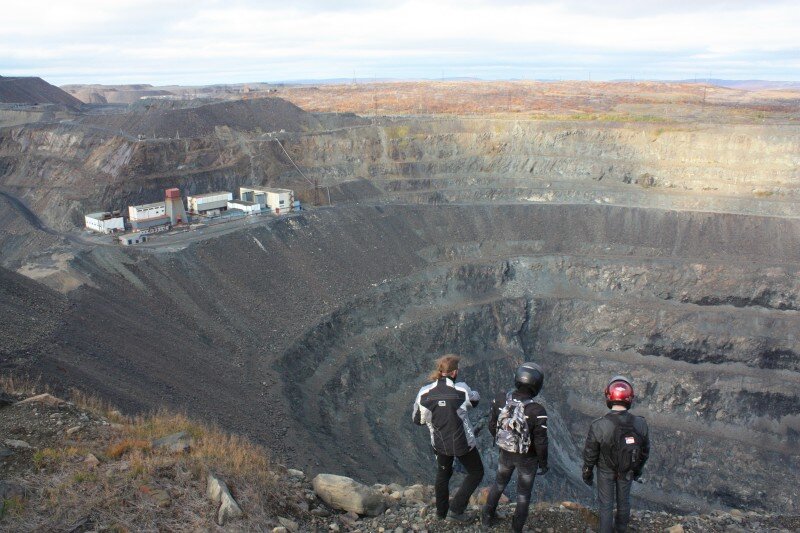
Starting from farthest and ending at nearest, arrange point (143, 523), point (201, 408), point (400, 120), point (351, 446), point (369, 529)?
point (400, 120) < point (351, 446) < point (201, 408) < point (369, 529) < point (143, 523)

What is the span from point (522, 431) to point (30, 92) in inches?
4173

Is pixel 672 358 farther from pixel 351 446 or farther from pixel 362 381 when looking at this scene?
pixel 351 446

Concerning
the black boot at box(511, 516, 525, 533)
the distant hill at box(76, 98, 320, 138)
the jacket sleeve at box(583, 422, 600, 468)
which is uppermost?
the distant hill at box(76, 98, 320, 138)

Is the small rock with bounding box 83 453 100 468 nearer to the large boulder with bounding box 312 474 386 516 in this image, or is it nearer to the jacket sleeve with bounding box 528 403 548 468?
the large boulder with bounding box 312 474 386 516

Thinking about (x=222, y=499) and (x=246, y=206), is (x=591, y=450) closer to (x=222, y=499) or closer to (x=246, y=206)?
(x=222, y=499)

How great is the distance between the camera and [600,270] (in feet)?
133

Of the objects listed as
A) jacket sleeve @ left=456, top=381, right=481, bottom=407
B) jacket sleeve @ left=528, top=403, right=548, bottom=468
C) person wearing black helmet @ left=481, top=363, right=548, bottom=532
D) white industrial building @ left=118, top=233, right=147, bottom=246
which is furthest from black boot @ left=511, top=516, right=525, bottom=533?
white industrial building @ left=118, top=233, right=147, bottom=246

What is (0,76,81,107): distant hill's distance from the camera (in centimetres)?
8811

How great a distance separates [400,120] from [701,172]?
30073mm

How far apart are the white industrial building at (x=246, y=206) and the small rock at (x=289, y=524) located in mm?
38005

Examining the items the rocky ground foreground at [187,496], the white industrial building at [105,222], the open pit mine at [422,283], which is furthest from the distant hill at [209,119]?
the rocky ground foreground at [187,496]

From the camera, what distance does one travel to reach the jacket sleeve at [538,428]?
7961 millimetres

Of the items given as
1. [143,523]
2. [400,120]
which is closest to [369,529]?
[143,523]

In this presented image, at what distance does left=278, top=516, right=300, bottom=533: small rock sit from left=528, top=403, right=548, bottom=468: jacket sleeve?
Answer: 342 cm
